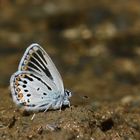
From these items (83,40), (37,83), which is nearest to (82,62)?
(83,40)

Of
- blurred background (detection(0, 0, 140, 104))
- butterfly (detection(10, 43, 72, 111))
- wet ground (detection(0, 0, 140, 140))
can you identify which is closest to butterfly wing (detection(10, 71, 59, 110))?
butterfly (detection(10, 43, 72, 111))

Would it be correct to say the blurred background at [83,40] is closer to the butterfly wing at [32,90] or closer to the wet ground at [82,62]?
the wet ground at [82,62]

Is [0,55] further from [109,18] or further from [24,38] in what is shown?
[109,18]

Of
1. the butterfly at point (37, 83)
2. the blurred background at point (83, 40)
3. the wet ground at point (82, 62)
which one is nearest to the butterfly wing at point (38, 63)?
the butterfly at point (37, 83)

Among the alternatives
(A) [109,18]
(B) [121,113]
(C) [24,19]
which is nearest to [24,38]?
(C) [24,19]

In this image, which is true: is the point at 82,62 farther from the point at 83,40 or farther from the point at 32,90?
the point at 32,90

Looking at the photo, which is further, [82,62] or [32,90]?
[82,62]

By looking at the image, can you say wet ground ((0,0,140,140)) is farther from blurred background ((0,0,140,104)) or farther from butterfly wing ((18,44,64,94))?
butterfly wing ((18,44,64,94))

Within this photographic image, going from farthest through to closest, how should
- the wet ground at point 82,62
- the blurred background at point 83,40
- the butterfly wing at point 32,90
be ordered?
the blurred background at point 83,40, the butterfly wing at point 32,90, the wet ground at point 82,62

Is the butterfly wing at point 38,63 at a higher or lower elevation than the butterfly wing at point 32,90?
higher
